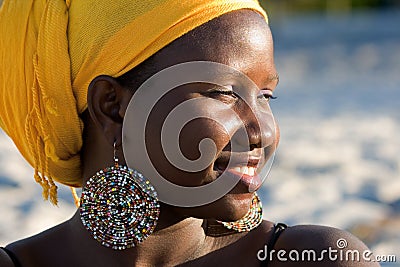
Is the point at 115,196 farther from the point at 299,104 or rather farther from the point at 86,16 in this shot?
the point at 299,104

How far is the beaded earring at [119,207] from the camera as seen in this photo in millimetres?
2361

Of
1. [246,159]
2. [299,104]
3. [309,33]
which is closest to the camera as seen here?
[246,159]

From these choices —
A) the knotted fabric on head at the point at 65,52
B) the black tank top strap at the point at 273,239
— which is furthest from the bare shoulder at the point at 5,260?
the black tank top strap at the point at 273,239

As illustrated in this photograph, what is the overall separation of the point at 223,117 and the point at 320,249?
49 cm

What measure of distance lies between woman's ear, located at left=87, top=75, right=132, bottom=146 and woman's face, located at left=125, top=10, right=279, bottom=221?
0.37 ft

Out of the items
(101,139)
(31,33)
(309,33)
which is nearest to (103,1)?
(31,33)

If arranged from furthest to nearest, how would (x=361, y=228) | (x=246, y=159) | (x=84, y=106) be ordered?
(x=361, y=228), (x=84, y=106), (x=246, y=159)

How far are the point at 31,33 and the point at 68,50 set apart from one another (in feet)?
0.41

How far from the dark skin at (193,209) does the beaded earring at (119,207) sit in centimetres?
6

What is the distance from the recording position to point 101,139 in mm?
2482

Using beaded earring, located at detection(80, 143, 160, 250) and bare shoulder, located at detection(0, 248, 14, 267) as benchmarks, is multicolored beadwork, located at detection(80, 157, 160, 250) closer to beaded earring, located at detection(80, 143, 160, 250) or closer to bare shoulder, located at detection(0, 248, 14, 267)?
beaded earring, located at detection(80, 143, 160, 250)

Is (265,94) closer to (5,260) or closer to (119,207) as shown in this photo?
(119,207)

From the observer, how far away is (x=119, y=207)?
7.81 feet

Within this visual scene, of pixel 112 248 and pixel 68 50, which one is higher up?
pixel 68 50
